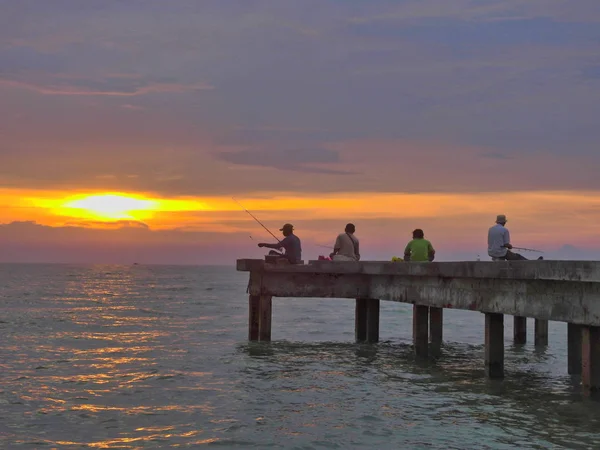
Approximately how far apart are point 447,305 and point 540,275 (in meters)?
4.69

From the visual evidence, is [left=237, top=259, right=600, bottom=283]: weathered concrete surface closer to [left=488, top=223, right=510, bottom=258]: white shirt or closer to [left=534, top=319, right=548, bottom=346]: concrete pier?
[left=488, top=223, right=510, bottom=258]: white shirt

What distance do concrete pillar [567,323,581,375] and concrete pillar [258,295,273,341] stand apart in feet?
27.7

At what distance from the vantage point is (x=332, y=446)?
1195cm

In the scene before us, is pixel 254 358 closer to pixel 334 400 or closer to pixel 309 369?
pixel 309 369

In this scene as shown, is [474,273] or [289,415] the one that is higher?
[474,273]

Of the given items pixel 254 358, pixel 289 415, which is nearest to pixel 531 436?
pixel 289 415

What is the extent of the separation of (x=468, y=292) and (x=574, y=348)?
10.4 ft

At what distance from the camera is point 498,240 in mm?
20500

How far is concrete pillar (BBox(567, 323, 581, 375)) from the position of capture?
18.9 metres

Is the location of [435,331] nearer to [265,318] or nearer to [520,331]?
[520,331]

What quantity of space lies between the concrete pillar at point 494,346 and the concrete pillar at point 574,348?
2079 millimetres

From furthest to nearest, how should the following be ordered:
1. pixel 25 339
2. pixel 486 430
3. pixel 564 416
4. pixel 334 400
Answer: pixel 25 339
pixel 334 400
pixel 564 416
pixel 486 430

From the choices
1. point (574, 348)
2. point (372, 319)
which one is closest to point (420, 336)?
point (372, 319)

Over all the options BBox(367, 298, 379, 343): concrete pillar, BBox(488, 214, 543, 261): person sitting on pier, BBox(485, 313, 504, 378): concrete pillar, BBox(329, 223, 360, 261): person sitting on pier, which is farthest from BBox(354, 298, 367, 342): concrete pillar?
BBox(485, 313, 504, 378): concrete pillar
